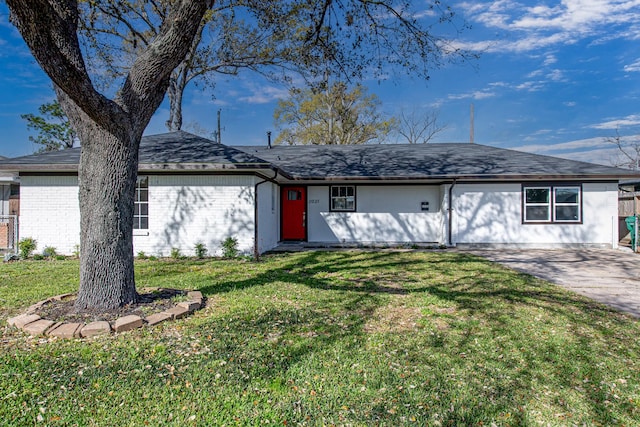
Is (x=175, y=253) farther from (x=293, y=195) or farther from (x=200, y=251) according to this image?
(x=293, y=195)

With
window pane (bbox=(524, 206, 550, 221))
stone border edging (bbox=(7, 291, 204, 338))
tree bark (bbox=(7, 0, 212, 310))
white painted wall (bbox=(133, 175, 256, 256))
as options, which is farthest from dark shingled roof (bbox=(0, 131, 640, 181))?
stone border edging (bbox=(7, 291, 204, 338))

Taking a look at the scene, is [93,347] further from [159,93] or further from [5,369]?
[159,93]

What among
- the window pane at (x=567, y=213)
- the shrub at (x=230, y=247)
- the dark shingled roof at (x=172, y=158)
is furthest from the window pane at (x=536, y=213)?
the shrub at (x=230, y=247)

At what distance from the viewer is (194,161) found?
8.91 meters

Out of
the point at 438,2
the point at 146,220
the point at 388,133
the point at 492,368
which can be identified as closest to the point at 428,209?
the point at 438,2

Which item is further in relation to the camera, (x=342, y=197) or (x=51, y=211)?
(x=342, y=197)

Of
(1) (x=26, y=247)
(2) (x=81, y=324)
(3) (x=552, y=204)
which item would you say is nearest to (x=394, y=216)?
(3) (x=552, y=204)

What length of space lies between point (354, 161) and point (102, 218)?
33.2ft

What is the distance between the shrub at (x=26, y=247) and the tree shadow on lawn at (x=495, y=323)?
6.61 metres

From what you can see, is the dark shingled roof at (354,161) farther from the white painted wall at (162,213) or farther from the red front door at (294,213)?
the red front door at (294,213)

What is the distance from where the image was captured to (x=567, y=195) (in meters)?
11.1

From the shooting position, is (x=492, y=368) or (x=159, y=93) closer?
(x=492, y=368)

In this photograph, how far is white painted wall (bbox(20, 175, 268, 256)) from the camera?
952 centimetres

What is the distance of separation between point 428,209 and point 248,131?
14.9 meters
